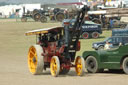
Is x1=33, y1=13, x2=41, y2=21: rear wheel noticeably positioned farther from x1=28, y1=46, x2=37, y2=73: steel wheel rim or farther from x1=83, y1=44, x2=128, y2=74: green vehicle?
x1=28, y1=46, x2=37, y2=73: steel wheel rim

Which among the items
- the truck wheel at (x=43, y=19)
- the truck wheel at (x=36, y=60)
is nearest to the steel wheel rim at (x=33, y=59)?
the truck wheel at (x=36, y=60)

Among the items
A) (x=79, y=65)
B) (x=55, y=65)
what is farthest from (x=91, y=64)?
(x=55, y=65)

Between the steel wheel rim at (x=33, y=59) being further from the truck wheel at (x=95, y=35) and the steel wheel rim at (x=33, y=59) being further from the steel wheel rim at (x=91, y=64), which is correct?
the truck wheel at (x=95, y=35)

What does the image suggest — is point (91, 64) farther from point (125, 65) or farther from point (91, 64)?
point (125, 65)

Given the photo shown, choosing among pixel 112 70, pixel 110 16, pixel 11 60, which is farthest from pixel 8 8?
pixel 112 70

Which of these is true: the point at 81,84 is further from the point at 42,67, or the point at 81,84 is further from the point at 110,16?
the point at 110,16

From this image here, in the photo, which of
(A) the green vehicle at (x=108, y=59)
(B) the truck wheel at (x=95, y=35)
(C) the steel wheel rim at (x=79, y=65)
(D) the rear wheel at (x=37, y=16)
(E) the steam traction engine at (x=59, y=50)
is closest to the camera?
(E) the steam traction engine at (x=59, y=50)

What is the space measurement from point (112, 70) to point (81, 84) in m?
3.98

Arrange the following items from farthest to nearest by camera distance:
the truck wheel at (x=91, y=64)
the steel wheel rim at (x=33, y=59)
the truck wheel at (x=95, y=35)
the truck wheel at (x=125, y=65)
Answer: the truck wheel at (x=95, y=35)
the truck wheel at (x=91, y=64)
the steel wheel rim at (x=33, y=59)
the truck wheel at (x=125, y=65)

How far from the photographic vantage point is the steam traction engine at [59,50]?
1522 centimetres

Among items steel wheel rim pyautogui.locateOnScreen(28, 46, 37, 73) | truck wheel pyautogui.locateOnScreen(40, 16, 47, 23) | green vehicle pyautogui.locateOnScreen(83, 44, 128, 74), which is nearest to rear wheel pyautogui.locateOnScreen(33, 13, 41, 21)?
truck wheel pyautogui.locateOnScreen(40, 16, 47, 23)

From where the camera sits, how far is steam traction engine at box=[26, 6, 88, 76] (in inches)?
599

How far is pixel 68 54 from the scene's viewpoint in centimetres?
1527

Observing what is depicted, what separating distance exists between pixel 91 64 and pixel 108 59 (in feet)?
2.75
